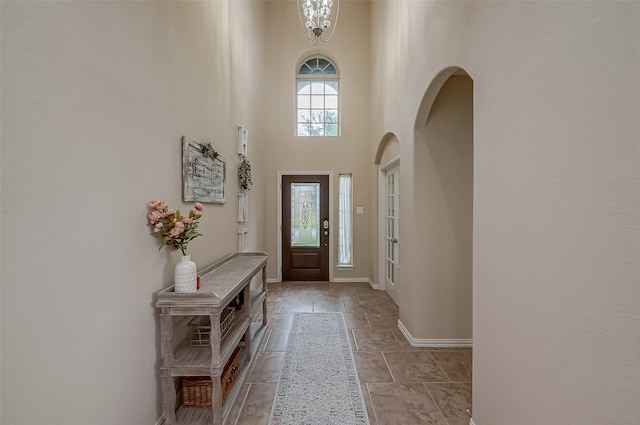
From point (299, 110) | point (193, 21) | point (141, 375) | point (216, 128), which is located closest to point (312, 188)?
point (299, 110)

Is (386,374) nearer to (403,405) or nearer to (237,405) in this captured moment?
(403,405)

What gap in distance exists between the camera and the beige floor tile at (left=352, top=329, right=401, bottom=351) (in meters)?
2.84

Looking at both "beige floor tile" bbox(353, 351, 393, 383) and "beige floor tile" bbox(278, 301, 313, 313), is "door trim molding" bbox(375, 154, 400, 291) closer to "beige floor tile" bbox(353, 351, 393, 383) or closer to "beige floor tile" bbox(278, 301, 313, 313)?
"beige floor tile" bbox(278, 301, 313, 313)

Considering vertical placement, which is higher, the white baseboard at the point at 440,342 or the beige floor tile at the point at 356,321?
the white baseboard at the point at 440,342

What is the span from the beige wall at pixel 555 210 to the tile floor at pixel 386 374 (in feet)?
1.27

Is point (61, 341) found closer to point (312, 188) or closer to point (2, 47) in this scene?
point (2, 47)

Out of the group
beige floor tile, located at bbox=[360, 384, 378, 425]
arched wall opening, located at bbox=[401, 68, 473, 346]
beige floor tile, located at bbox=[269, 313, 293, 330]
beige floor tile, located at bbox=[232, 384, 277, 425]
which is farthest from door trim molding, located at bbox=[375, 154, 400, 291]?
beige floor tile, located at bbox=[232, 384, 277, 425]

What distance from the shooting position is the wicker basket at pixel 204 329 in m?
1.96

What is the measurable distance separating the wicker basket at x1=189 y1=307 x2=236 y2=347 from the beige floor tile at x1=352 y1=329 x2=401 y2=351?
4.35 ft

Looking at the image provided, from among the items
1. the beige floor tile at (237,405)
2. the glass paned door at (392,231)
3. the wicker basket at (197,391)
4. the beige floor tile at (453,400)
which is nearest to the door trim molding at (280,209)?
the glass paned door at (392,231)

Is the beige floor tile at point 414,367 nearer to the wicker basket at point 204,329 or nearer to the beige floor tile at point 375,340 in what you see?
the beige floor tile at point 375,340

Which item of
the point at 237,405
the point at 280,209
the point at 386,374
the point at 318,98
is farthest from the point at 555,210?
the point at 318,98

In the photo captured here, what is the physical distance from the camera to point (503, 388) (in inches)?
57.2

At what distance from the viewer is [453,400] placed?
2.05 m
